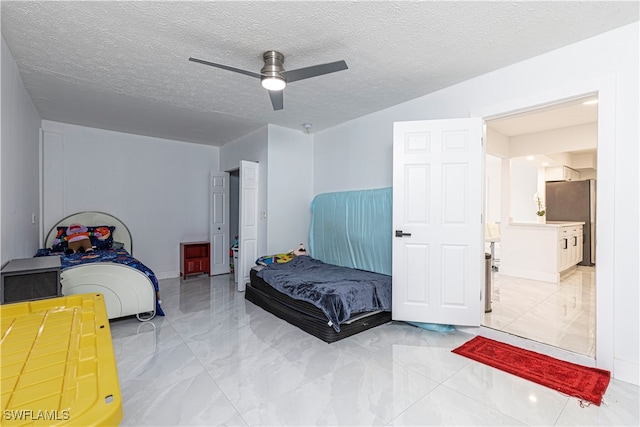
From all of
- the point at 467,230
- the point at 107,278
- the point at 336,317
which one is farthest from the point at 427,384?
the point at 107,278

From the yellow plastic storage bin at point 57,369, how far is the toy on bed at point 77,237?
125 inches

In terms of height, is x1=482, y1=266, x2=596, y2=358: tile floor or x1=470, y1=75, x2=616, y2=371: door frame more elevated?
x1=470, y1=75, x2=616, y2=371: door frame

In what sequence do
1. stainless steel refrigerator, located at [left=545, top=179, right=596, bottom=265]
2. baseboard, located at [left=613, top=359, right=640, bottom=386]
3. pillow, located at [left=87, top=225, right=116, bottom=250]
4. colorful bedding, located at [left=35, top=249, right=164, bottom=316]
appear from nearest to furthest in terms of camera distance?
baseboard, located at [left=613, top=359, right=640, bottom=386]
colorful bedding, located at [left=35, top=249, right=164, bottom=316]
pillow, located at [left=87, top=225, right=116, bottom=250]
stainless steel refrigerator, located at [left=545, top=179, right=596, bottom=265]

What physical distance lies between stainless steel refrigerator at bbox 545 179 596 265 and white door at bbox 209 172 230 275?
6.97 m

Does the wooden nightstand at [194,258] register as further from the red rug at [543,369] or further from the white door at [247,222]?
the red rug at [543,369]

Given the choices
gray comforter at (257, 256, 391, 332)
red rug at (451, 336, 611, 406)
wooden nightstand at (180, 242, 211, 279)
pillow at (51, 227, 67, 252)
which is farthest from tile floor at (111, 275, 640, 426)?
wooden nightstand at (180, 242, 211, 279)

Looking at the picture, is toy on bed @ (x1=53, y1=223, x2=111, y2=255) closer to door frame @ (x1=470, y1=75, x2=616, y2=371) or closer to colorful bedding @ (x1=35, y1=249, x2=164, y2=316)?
colorful bedding @ (x1=35, y1=249, x2=164, y2=316)

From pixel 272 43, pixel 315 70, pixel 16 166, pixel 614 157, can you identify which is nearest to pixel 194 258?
pixel 16 166

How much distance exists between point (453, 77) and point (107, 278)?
4199mm

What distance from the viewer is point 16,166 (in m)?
2.88

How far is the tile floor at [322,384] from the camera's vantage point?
182cm

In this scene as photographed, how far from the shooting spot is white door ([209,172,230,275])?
5.80 meters

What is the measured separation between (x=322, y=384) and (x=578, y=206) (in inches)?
273

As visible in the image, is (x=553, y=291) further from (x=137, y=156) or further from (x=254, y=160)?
(x=137, y=156)
